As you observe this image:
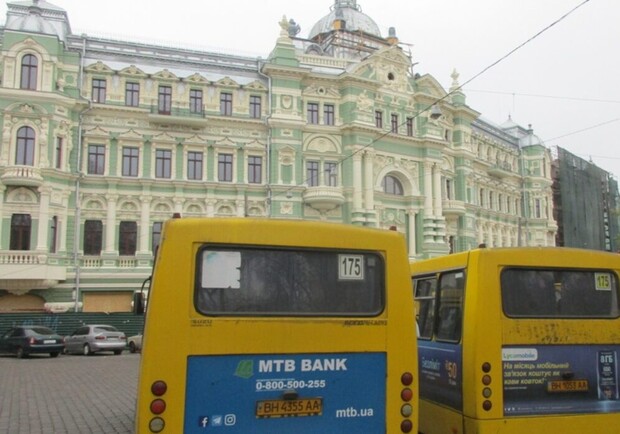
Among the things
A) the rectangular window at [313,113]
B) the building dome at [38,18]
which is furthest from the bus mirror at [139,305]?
the rectangular window at [313,113]

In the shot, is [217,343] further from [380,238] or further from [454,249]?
[454,249]

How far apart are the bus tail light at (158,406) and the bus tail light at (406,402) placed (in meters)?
2.33

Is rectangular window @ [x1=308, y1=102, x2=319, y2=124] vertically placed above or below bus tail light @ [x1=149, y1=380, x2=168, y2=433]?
above

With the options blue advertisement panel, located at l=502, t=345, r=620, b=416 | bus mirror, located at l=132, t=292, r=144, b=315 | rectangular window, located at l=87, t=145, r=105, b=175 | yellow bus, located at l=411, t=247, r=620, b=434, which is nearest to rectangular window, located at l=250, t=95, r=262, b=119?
rectangular window, located at l=87, t=145, r=105, b=175

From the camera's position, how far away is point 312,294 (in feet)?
19.7

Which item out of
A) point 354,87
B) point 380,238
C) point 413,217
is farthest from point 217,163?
point 380,238

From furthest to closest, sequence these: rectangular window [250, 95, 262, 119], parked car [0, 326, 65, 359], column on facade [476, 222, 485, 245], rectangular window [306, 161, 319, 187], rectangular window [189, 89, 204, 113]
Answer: column on facade [476, 222, 485, 245] < rectangular window [306, 161, 319, 187] < rectangular window [250, 95, 262, 119] < rectangular window [189, 89, 204, 113] < parked car [0, 326, 65, 359]

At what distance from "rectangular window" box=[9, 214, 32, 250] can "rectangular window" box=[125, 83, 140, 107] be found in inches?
345

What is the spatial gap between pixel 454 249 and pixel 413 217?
6.28 m

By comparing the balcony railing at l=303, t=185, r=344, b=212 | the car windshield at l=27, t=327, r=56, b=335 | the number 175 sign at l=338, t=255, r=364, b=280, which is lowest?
the car windshield at l=27, t=327, r=56, b=335

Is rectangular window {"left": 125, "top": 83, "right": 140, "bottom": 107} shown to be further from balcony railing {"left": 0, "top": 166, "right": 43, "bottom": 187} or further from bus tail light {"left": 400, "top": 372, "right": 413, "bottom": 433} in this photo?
bus tail light {"left": 400, "top": 372, "right": 413, "bottom": 433}

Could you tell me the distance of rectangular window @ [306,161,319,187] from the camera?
38375 mm

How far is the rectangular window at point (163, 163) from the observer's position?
35.9 m

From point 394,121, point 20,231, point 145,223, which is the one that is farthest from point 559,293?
point 394,121
